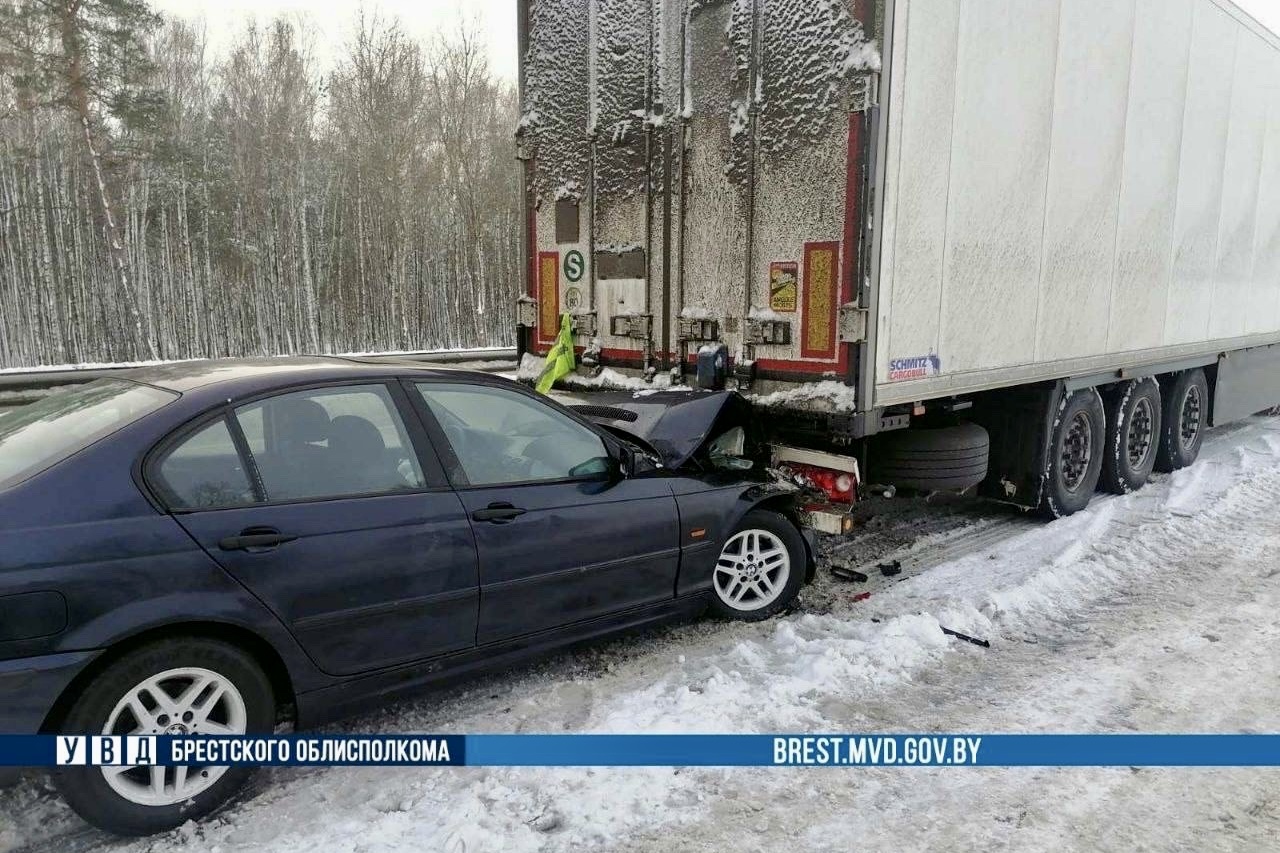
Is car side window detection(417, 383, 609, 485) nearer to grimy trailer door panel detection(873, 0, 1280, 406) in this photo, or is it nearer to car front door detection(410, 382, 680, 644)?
car front door detection(410, 382, 680, 644)

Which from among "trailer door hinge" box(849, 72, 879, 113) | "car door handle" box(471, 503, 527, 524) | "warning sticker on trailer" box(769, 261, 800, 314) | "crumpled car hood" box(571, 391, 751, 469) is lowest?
"car door handle" box(471, 503, 527, 524)

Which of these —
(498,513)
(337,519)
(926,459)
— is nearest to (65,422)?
(337,519)

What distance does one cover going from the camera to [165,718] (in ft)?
8.79

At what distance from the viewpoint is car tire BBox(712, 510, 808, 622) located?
4492mm

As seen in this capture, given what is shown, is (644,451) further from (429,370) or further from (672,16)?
(672,16)

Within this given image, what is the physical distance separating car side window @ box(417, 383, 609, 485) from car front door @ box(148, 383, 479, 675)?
0.51ft

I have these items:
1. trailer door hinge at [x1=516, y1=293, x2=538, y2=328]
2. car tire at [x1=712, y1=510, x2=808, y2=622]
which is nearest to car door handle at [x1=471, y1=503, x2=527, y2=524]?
car tire at [x1=712, y1=510, x2=808, y2=622]

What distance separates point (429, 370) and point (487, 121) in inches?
994

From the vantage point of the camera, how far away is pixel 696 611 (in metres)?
4.36

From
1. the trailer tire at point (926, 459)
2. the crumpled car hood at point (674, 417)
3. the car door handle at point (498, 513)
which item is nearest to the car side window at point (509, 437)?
the car door handle at point (498, 513)

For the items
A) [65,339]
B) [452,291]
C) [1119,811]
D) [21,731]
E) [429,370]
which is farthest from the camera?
[452,291]

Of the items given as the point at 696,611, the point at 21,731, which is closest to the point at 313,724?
the point at 21,731

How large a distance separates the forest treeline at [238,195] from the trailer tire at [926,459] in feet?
48.5

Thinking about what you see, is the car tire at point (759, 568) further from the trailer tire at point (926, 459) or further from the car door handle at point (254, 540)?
the car door handle at point (254, 540)
